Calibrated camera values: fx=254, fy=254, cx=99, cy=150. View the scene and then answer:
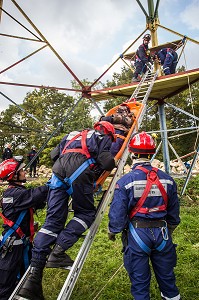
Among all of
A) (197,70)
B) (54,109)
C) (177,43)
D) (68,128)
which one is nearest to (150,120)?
(68,128)

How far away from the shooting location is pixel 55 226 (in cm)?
285

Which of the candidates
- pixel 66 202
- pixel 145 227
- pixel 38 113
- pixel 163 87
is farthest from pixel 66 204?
pixel 38 113

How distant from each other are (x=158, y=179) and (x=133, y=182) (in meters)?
0.30

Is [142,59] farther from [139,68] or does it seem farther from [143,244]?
[143,244]

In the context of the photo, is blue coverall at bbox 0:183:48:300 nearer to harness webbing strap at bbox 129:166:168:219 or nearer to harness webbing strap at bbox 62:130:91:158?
harness webbing strap at bbox 62:130:91:158

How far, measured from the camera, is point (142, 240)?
282cm

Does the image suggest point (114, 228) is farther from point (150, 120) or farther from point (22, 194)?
point (150, 120)

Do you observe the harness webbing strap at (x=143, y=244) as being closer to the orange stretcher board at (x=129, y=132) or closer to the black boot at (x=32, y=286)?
the orange stretcher board at (x=129, y=132)

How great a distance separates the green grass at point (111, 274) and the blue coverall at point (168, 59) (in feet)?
18.8

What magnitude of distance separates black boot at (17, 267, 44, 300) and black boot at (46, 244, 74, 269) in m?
0.17

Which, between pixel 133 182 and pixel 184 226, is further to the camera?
pixel 184 226

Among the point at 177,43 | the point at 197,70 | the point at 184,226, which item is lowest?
the point at 184,226

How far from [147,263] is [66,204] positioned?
1125mm

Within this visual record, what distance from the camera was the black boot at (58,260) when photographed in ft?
8.75
